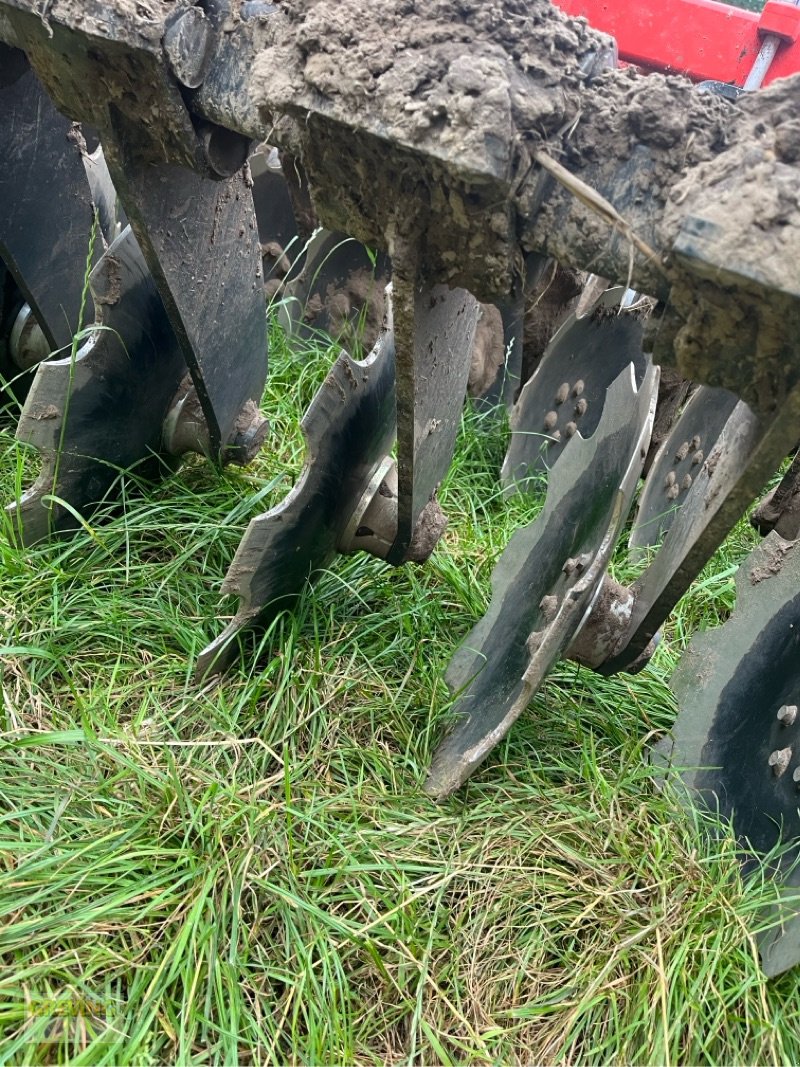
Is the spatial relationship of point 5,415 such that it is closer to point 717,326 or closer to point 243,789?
point 243,789

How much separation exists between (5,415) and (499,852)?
1929mm

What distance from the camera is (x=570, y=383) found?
311 centimetres

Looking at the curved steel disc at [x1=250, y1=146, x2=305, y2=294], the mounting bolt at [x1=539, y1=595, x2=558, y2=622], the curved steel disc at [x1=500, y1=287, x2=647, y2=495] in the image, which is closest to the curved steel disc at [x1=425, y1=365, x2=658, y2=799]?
the mounting bolt at [x1=539, y1=595, x2=558, y2=622]

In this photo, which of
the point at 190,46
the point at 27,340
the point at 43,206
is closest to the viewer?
the point at 190,46

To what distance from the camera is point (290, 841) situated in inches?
72.7

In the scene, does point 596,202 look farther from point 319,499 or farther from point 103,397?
point 103,397

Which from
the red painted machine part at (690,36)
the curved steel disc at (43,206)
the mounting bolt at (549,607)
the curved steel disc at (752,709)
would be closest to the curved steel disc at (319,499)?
the mounting bolt at (549,607)

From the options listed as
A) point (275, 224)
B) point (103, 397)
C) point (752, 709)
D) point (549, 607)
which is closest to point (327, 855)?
point (549, 607)

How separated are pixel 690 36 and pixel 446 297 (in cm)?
319

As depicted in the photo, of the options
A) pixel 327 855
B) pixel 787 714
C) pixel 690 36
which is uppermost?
pixel 690 36

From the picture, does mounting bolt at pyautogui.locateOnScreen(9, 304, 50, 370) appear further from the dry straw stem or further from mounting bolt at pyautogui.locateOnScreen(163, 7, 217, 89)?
the dry straw stem

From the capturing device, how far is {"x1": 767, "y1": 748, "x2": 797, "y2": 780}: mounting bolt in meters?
1.95

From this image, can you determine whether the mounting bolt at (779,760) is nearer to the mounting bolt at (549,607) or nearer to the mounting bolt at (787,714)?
the mounting bolt at (787,714)

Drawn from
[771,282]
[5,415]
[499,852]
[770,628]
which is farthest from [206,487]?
[771,282]
